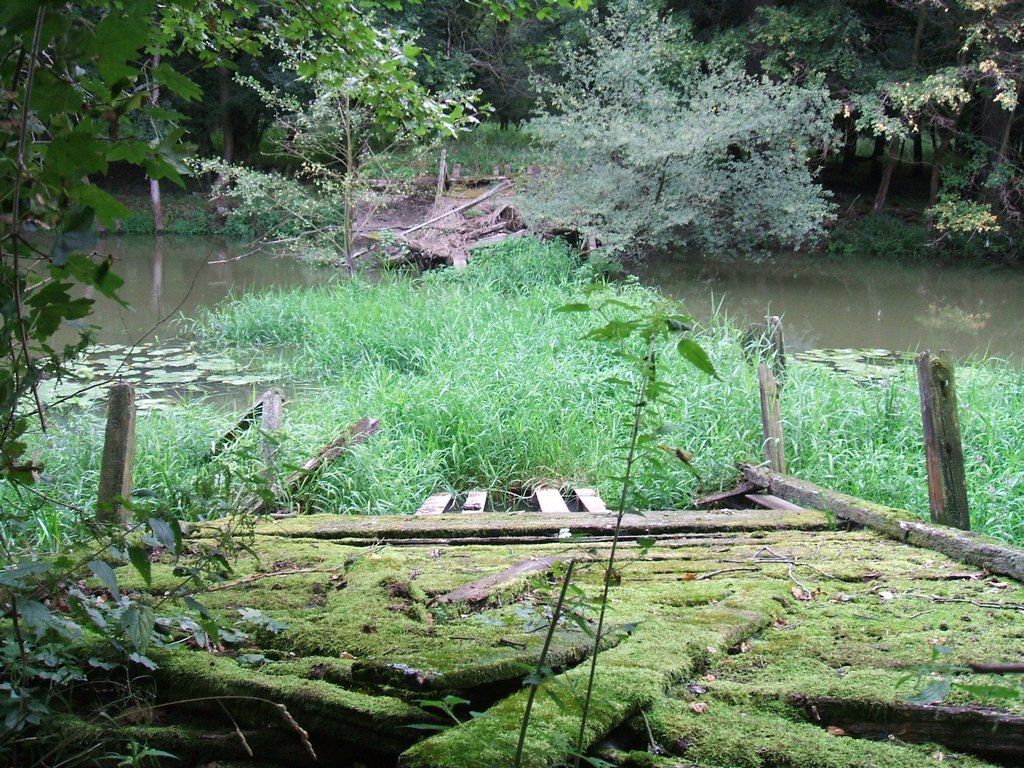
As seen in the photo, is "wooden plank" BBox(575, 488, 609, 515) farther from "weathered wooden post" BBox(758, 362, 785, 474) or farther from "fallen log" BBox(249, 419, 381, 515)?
"fallen log" BBox(249, 419, 381, 515)

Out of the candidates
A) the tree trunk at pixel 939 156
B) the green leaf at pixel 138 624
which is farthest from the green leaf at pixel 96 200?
the tree trunk at pixel 939 156

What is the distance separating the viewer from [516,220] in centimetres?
1792

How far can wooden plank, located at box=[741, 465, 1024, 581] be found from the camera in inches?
121

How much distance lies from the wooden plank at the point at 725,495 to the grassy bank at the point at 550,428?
0.42 ft

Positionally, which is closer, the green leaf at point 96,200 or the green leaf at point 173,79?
the green leaf at point 96,200

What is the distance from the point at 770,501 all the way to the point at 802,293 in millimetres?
12164

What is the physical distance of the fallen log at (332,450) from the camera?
508 cm

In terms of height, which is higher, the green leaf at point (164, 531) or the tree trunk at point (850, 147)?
the tree trunk at point (850, 147)

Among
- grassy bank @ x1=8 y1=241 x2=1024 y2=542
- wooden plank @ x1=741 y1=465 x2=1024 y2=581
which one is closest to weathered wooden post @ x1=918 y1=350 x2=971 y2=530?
wooden plank @ x1=741 y1=465 x2=1024 y2=581

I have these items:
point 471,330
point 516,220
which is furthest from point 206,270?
point 471,330

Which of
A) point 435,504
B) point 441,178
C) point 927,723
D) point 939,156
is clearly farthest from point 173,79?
point 939,156

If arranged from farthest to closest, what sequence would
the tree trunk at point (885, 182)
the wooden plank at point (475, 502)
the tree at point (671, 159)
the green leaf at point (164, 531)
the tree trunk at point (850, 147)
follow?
the tree trunk at point (850, 147), the tree trunk at point (885, 182), the tree at point (671, 159), the wooden plank at point (475, 502), the green leaf at point (164, 531)

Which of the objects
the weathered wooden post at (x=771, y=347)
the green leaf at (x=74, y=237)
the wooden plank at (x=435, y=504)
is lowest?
the wooden plank at (x=435, y=504)

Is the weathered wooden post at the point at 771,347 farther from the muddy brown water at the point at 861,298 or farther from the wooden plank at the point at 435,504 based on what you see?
the muddy brown water at the point at 861,298
